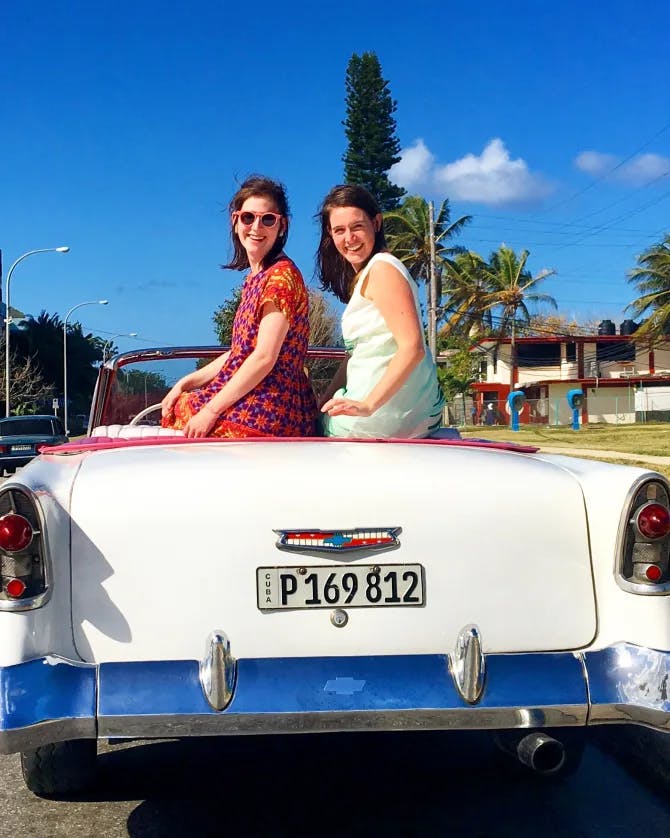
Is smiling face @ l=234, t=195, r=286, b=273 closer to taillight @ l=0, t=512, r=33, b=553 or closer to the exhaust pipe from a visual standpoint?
taillight @ l=0, t=512, r=33, b=553

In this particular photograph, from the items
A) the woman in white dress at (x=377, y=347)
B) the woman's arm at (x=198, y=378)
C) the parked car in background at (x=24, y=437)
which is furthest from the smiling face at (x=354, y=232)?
the parked car in background at (x=24, y=437)

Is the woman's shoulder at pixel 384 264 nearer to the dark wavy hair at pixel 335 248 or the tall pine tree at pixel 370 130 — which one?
the dark wavy hair at pixel 335 248

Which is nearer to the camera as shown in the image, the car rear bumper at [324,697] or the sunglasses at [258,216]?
the car rear bumper at [324,697]

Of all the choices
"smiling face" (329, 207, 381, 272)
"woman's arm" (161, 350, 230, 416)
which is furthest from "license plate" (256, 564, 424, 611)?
"woman's arm" (161, 350, 230, 416)

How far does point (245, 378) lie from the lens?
3.53m

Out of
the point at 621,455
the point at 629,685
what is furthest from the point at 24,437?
the point at 629,685

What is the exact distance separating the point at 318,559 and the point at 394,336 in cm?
117

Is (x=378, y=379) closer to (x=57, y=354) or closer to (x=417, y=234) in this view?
(x=417, y=234)

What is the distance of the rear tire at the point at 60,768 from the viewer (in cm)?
324

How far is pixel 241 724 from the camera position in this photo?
98.3 inches

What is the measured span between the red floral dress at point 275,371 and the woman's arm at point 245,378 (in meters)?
0.06

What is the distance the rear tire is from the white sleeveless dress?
1351 mm

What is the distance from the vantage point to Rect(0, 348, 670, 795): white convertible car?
253 centimetres

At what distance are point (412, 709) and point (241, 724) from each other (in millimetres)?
411
